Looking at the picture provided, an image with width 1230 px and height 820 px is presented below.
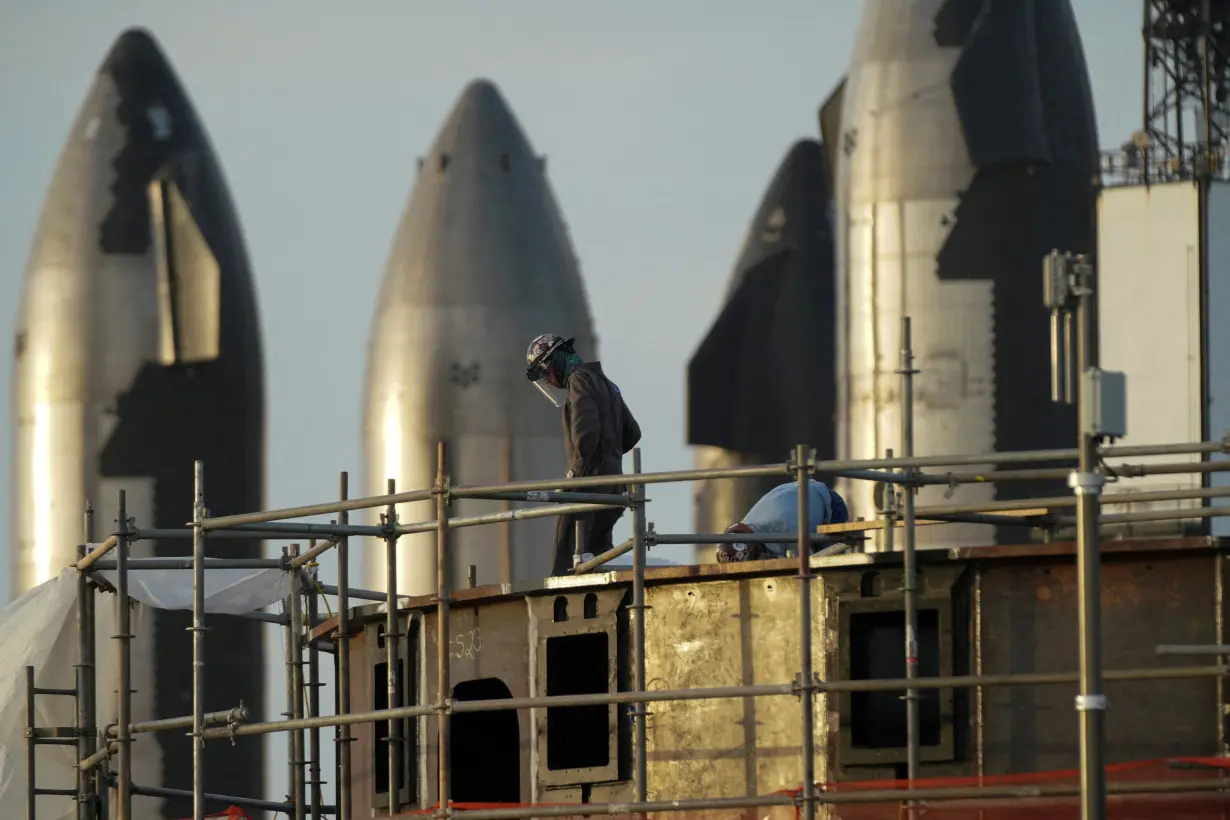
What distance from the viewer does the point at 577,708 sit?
84.8 ft

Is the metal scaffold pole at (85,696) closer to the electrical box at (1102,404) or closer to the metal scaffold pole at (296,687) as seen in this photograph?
the metal scaffold pole at (296,687)

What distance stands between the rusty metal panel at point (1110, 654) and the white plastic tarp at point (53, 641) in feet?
34.6

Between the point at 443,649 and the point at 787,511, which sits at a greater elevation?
the point at 787,511

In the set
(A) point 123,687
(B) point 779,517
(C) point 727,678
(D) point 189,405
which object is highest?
(D) point 189,405

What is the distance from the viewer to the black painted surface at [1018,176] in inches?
2295

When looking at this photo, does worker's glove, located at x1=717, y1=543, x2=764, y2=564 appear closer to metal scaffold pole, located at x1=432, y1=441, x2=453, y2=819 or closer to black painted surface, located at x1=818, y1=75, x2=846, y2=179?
metal scaffold pole, located at x1=432, y1=441, x2=453, y2=819

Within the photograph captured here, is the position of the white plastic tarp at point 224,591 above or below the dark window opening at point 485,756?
above

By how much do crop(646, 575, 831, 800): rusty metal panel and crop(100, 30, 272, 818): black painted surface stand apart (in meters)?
37.9

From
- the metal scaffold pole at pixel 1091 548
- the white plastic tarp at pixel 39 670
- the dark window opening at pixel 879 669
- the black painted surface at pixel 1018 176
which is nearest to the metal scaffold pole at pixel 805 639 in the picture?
the dark window opening at pixel 879 669

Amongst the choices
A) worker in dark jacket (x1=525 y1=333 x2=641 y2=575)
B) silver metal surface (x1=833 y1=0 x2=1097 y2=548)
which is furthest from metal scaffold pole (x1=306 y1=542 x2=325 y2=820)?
silver metal surface (x1=833 y1=0 x2=1097 y2=548)

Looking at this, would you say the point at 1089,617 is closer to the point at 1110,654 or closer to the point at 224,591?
the point at 1110,654

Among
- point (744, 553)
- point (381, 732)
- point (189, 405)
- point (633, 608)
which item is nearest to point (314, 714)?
point (381, 732)

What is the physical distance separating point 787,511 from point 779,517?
0.47 feet

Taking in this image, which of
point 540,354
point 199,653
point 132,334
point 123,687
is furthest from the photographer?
point 132,334
